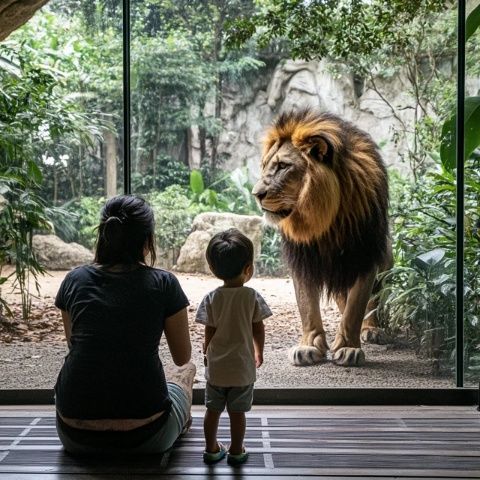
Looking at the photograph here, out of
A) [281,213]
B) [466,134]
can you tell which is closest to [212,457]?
[281,213]

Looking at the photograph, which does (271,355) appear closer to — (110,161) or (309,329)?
(309,329)

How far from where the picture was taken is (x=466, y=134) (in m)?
3.49

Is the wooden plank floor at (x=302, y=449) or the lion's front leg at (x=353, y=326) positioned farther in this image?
the lion's front leg at (x=353, y=326)

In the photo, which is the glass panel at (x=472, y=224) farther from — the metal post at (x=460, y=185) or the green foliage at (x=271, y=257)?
the green foliage at (x=271, y=257)

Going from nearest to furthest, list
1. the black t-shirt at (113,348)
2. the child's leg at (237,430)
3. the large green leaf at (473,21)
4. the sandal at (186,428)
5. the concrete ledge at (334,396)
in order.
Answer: the black t-shirt at (113,348), the child's leg at (237,430), the sandal at (186,428), the large green leaf at (473,21), the concrete ledge at (334,396)

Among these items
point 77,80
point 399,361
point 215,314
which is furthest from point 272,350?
point 77,80

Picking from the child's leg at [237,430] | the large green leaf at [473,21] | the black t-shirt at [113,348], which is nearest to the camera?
the black t-shirt at [113,348]

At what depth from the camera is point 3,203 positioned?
3537 mm

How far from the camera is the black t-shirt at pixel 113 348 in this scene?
2.36 meters

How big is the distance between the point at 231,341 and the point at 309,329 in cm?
113

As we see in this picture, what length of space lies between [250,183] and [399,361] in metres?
1.10

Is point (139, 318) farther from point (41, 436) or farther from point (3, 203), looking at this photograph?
point (3, 203)

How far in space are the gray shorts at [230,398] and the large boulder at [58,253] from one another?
1.30m

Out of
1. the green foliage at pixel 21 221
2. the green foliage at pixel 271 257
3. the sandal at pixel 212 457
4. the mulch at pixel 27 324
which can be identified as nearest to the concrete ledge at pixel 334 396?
the mulch at pixel 27 324
